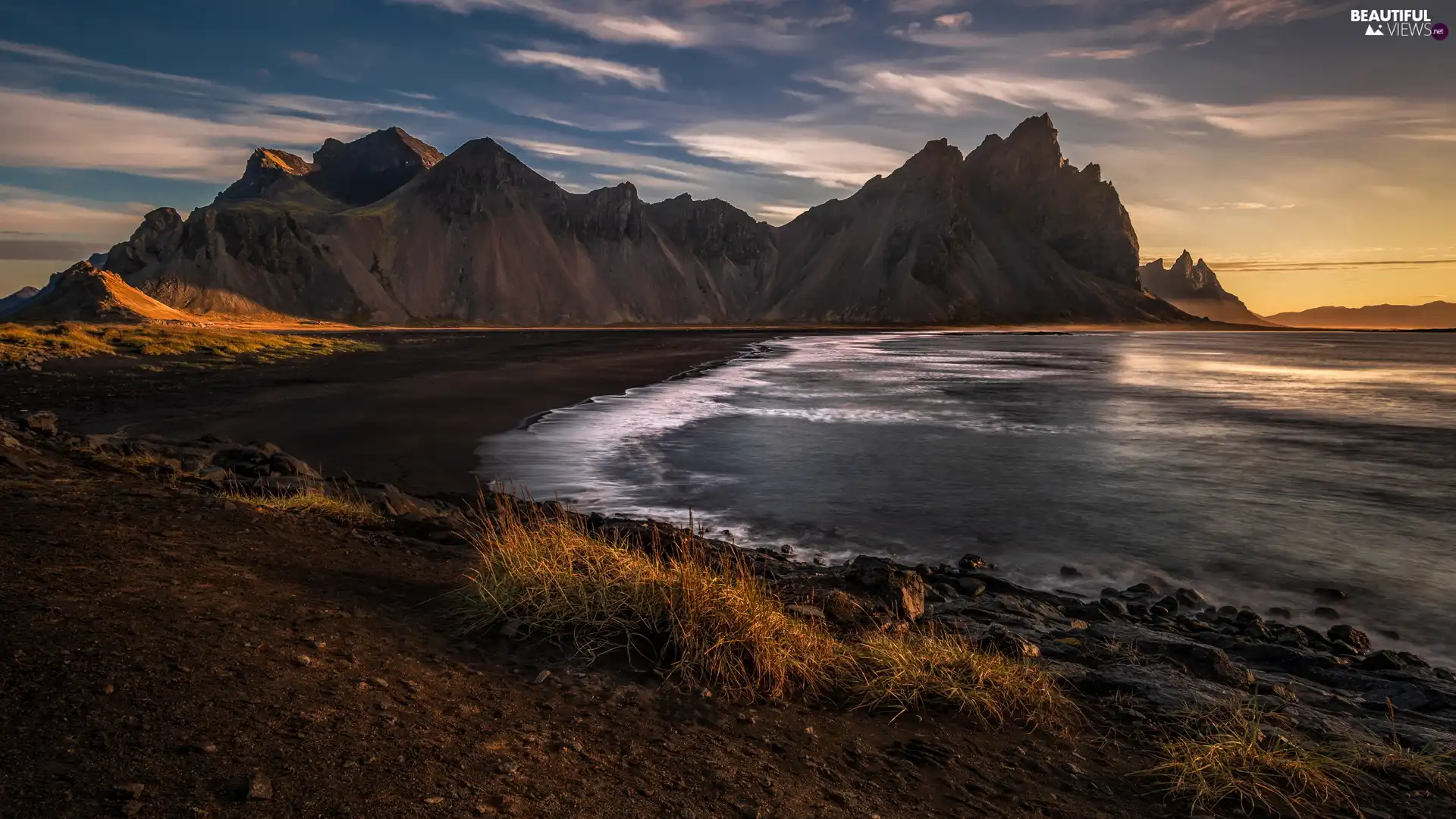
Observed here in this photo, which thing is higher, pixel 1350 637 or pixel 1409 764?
pixel 1409 764

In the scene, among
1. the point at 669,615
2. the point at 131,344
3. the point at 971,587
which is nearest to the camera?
the point at 669,615

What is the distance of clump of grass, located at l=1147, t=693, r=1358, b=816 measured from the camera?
468cm

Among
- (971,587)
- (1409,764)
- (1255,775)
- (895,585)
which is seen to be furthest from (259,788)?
(971,587)

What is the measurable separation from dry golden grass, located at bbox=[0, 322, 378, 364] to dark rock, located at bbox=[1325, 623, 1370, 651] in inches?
1810

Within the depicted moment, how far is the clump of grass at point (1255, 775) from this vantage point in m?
4.68

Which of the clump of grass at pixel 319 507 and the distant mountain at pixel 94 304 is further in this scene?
the distant mountain at pixel 94 304

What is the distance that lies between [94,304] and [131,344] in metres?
88.7

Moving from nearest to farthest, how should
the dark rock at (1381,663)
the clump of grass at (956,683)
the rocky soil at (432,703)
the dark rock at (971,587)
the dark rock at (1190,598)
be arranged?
the rocky soil at (432,703) → the clump of grass at (956,683) → the dark rock at (1381,663) → the dark rock at (971,587) → the dark rock at (1190,598)

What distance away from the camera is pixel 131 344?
145ft

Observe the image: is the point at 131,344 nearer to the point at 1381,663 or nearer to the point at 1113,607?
the point at 1113,607

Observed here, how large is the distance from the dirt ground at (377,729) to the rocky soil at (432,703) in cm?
2

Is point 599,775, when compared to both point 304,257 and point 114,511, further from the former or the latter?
point 304,257

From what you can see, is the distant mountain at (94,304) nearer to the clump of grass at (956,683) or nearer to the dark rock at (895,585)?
the dark rock at (895,585)

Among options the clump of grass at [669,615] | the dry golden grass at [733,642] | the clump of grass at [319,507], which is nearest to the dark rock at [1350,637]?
the dry golden grass at [733,642]
